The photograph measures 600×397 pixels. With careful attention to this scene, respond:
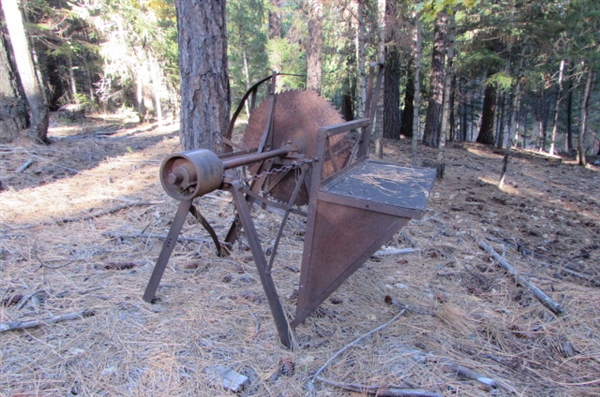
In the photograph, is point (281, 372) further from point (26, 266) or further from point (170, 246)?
point (26, 266)

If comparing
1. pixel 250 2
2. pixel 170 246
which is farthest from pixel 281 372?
pixel 250 2

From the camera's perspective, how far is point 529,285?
2.84 m

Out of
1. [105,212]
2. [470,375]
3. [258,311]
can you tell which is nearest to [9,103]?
[105,212]

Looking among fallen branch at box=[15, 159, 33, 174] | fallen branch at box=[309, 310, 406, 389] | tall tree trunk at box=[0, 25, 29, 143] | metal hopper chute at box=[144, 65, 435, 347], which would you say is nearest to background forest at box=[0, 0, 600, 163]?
tall tree trunk at box=[0, 25, 29, 143]

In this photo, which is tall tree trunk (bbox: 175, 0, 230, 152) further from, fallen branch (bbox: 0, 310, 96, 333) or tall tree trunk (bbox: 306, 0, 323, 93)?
tall tree trunk (bbox: 306, 0, 323, 93)

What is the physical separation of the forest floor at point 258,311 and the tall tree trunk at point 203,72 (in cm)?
90

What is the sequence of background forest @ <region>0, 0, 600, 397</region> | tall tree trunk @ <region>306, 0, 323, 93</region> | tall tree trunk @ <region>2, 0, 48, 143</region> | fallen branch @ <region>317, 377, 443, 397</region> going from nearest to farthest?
fallen branch @ <region>317, 377, 443, 397</region> → background forest @ <region>0, 0, 600, 397</region> → tall tree trunk @ <region>2, 0, 48, 143</region> → tall tree trunk @ <region>306, 0, 323, 93</region>

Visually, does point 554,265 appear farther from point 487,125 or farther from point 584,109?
point 487,125

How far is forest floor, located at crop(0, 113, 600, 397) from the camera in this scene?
185cm

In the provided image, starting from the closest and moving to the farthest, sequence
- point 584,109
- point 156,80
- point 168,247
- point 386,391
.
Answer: point 386,391 < point 168,247 < point 584,109 < point 156,80

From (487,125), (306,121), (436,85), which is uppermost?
(436,85)

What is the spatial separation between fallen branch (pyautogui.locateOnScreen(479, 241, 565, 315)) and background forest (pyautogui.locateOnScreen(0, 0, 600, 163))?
7.58 feet

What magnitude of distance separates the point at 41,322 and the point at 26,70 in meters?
6.35

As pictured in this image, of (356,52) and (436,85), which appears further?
(356,52)
